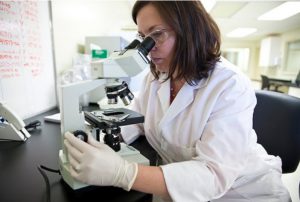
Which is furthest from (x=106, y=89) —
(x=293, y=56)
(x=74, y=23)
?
(x=293, y=56)

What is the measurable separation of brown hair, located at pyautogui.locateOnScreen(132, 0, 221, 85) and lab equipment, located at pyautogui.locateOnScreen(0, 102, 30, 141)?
2.29 feet

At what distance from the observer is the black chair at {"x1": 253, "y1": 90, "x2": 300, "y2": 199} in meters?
0.91

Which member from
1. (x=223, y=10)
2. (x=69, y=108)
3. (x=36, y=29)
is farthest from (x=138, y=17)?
(x=223, y=10)

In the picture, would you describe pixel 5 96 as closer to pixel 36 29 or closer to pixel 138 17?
pixel 36 29

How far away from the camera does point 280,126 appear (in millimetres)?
955

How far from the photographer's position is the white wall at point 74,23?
1535mm

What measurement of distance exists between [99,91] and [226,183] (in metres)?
1.26

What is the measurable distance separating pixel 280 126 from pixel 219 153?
1.90ft

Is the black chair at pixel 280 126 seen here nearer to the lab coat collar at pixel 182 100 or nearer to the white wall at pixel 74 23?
the lab coat collar at pixel 182 100

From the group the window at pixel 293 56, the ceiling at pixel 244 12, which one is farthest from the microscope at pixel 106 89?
the window at pixel 293 56

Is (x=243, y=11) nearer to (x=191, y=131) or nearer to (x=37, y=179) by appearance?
(x=191, y=131)

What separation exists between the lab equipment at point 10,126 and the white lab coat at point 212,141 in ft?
1.55

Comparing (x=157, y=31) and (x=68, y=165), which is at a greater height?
(x=157, y=31)

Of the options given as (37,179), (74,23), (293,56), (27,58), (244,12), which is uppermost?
(244,12)
